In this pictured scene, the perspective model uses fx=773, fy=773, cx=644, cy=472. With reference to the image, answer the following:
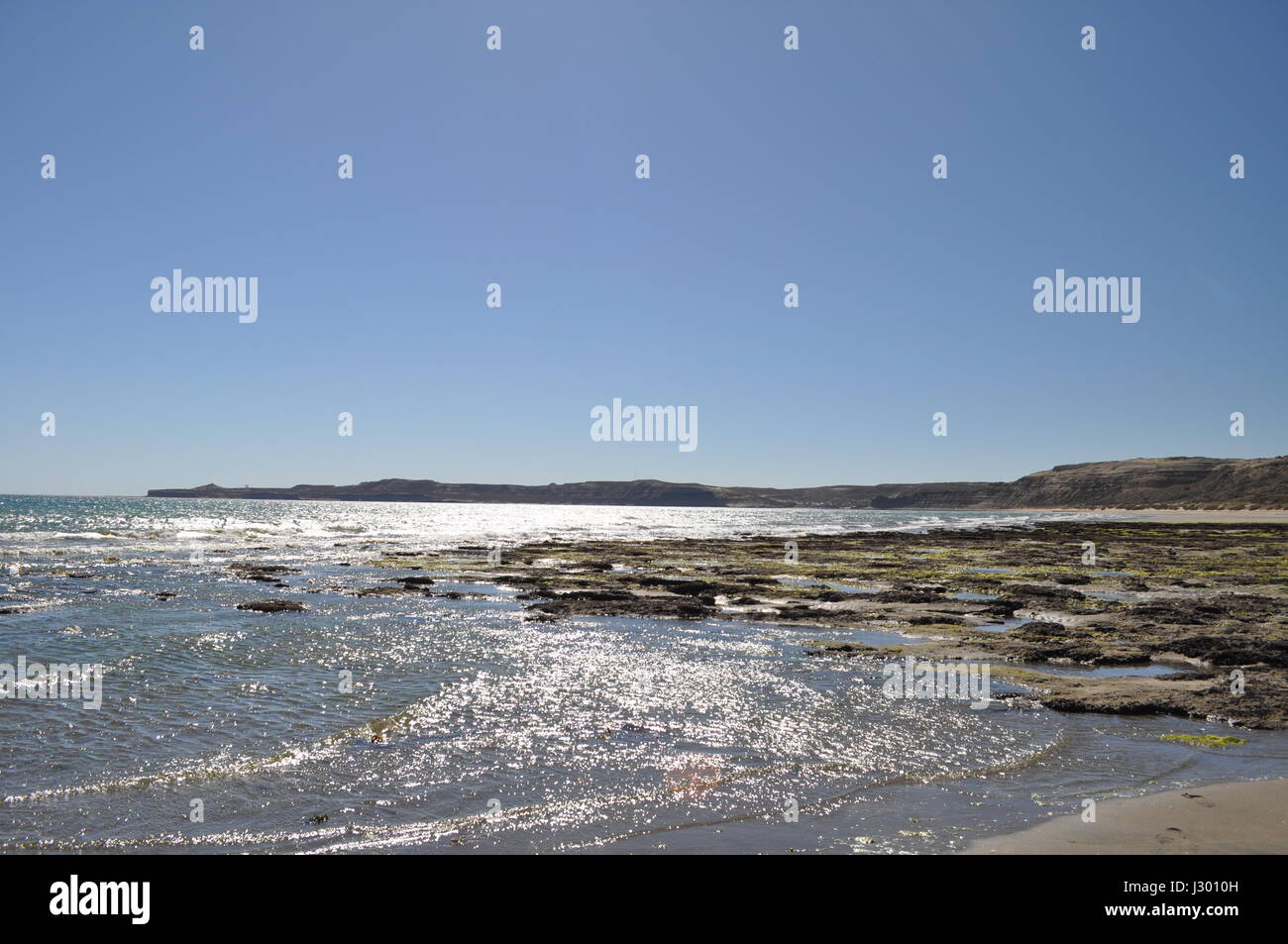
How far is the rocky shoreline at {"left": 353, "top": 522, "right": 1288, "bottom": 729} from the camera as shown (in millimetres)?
16250

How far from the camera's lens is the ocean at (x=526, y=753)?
28.6 feet

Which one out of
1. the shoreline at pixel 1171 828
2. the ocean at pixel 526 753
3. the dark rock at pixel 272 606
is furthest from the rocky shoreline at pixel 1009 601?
the dark rock at pixel 272 606

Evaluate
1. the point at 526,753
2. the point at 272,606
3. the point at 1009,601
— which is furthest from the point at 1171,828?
the point at 272,606

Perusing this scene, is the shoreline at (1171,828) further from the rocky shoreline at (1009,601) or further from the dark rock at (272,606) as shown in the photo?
the dark rock at (272,606)

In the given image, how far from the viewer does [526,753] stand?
→ 38.0 ft

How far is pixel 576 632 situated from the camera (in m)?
23.6

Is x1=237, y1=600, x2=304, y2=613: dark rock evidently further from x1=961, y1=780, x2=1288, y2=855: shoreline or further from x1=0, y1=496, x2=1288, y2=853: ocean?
x1=961, y1=780, x2=1288, y2=855: shoreline

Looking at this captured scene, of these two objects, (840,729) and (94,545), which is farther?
(94,545)

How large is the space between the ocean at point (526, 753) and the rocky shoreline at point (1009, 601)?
2.55 m

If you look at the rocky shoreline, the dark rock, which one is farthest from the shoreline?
the dark rock

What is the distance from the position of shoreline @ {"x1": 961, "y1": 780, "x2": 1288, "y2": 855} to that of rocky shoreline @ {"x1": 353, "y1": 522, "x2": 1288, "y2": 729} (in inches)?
185
